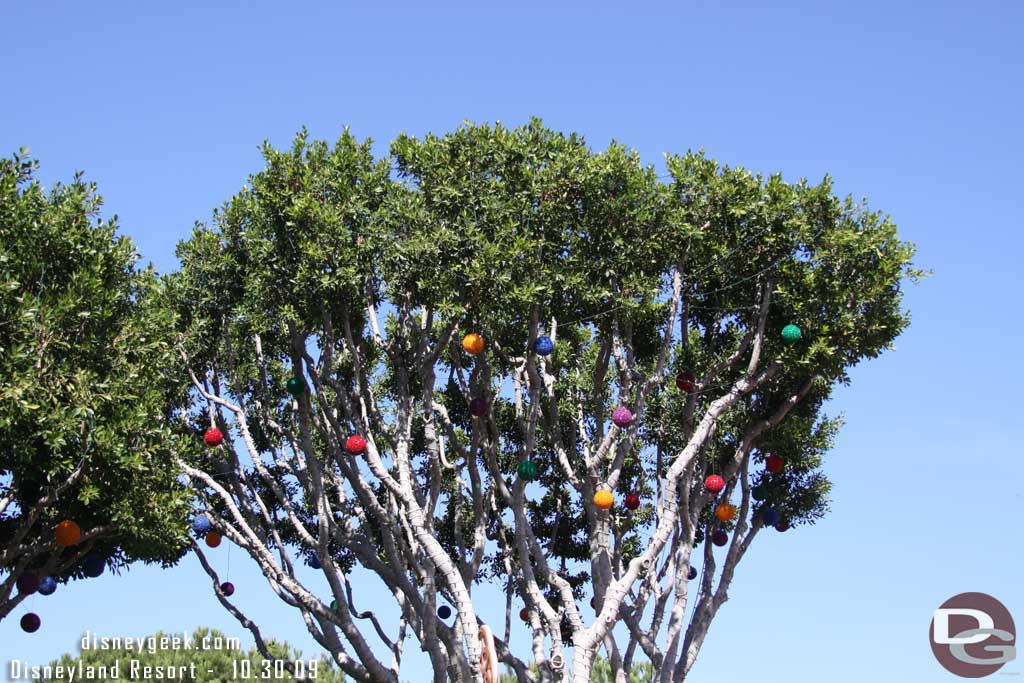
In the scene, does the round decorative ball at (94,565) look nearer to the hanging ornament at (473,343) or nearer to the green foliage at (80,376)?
the green foliage at (80,376)

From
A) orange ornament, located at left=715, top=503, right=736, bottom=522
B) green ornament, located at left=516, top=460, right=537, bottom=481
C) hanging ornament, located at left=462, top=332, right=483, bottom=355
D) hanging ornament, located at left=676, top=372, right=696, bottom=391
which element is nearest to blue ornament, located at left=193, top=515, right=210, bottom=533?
green ornament, located at left=516, top=460, right=537, bottom=481

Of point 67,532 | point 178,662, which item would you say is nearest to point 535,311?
point 67,532

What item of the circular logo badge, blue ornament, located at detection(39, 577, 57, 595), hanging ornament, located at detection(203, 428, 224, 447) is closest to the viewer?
the circular logo badge

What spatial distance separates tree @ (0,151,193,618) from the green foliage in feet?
0.07

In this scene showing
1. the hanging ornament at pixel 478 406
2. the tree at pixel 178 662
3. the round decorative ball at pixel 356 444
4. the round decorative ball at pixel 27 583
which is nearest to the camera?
the round decorative ball at pixel 356 444

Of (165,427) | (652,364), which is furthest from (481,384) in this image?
(165,427)

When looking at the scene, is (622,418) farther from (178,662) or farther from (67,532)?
(178,662)

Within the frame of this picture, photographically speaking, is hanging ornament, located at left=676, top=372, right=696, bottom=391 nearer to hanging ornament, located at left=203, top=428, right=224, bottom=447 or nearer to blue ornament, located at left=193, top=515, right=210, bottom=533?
hanging ornament, located at left=203, top=428, right=224, bottom=447

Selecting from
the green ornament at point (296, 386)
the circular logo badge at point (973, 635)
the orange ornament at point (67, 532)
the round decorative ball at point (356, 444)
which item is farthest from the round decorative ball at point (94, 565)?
the circular logo badge at point (973, 635)

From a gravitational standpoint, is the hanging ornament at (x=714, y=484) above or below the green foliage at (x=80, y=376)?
below

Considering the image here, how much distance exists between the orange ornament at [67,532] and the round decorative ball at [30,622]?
3.83 meters

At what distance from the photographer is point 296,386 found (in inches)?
838

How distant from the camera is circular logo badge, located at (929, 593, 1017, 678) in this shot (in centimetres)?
2088

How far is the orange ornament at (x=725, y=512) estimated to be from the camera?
22328mm
